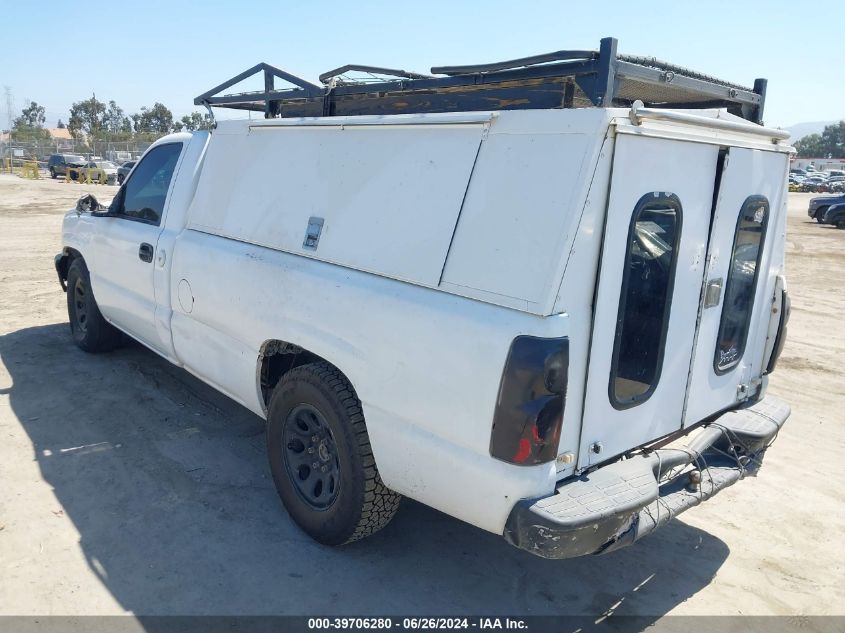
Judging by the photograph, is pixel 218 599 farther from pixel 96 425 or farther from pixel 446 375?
pixel 96 425

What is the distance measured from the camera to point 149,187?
16.6 ft

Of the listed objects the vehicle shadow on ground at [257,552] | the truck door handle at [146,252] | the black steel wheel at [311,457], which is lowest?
the vehicle shadow on ground at [257,552]

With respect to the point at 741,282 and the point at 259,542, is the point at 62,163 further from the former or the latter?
the point at 741,282

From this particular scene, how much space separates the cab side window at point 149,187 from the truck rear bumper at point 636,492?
352 cm

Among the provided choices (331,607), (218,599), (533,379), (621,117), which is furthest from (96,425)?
(621,117)

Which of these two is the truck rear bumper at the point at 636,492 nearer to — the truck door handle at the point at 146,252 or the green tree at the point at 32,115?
the truck door handle at the point at 146,252

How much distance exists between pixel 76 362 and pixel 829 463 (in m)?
6.21

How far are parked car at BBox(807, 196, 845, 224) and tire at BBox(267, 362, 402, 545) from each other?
25.6 m

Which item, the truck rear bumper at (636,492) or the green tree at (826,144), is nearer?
the truck rear bumper at (636,492)

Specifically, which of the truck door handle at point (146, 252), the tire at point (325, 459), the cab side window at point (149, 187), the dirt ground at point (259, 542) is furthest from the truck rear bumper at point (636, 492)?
the cab side window at point (149, 187)

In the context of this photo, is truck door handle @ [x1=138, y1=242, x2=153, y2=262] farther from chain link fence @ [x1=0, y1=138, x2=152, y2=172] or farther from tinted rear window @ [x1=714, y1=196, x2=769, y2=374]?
chain link fence @ [x1=0, y1=138, x2=152, y2=172]

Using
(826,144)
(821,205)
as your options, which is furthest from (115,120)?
(826,144)

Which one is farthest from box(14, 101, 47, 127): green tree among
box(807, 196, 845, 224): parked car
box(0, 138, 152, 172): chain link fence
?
box(807, 196, 845, 224): parked car

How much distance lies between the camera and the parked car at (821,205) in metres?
24.1
